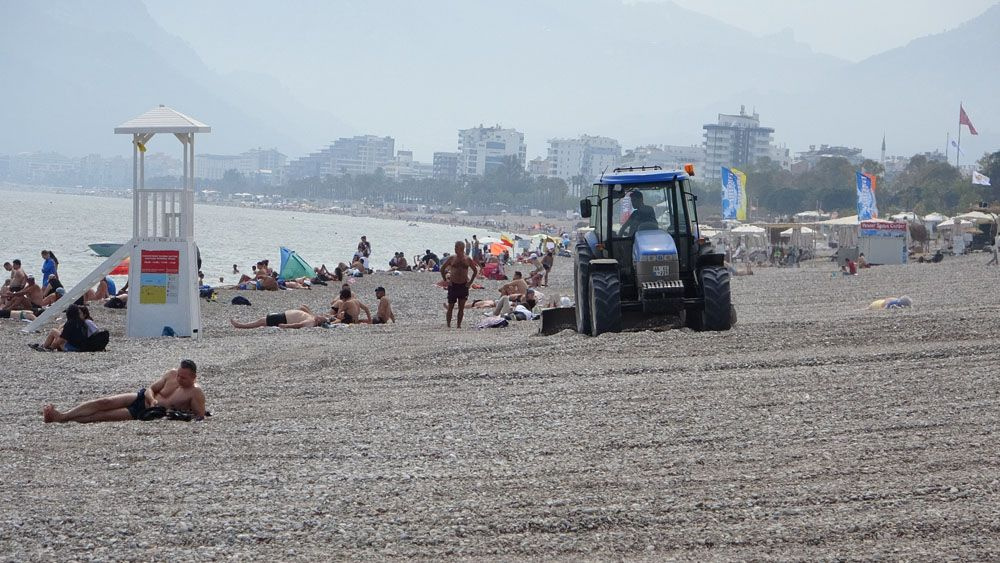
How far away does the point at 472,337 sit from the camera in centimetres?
1505

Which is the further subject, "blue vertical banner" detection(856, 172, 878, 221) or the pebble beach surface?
"blue vertical banner" detection(856, 172, 878, 221)

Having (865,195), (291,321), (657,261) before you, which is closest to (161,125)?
(291,321)

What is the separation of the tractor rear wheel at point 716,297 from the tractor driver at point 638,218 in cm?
77

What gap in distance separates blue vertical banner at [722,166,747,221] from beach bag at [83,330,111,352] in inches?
1012

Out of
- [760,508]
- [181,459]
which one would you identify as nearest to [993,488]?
[760,508]

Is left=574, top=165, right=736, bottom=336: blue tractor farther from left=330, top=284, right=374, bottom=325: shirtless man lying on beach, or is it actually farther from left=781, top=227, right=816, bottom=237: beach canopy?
left=781, top=227, right=816, bottom=237: beach canopy

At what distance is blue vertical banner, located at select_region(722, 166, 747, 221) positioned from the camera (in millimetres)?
37250

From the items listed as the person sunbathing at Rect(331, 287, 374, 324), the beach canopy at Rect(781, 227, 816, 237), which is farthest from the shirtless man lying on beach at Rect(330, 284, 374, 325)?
the beach canopy at Rect(781, 227, 816, 237)

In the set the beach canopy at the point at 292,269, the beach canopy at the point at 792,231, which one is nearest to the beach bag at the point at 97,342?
the beach canopy at the point at 292,269

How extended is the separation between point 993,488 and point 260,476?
415cm

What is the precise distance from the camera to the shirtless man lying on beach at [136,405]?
943cm

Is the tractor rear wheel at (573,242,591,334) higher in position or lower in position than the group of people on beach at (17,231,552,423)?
higher

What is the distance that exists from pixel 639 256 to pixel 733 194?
85.1 ft

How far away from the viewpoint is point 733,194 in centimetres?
3741
